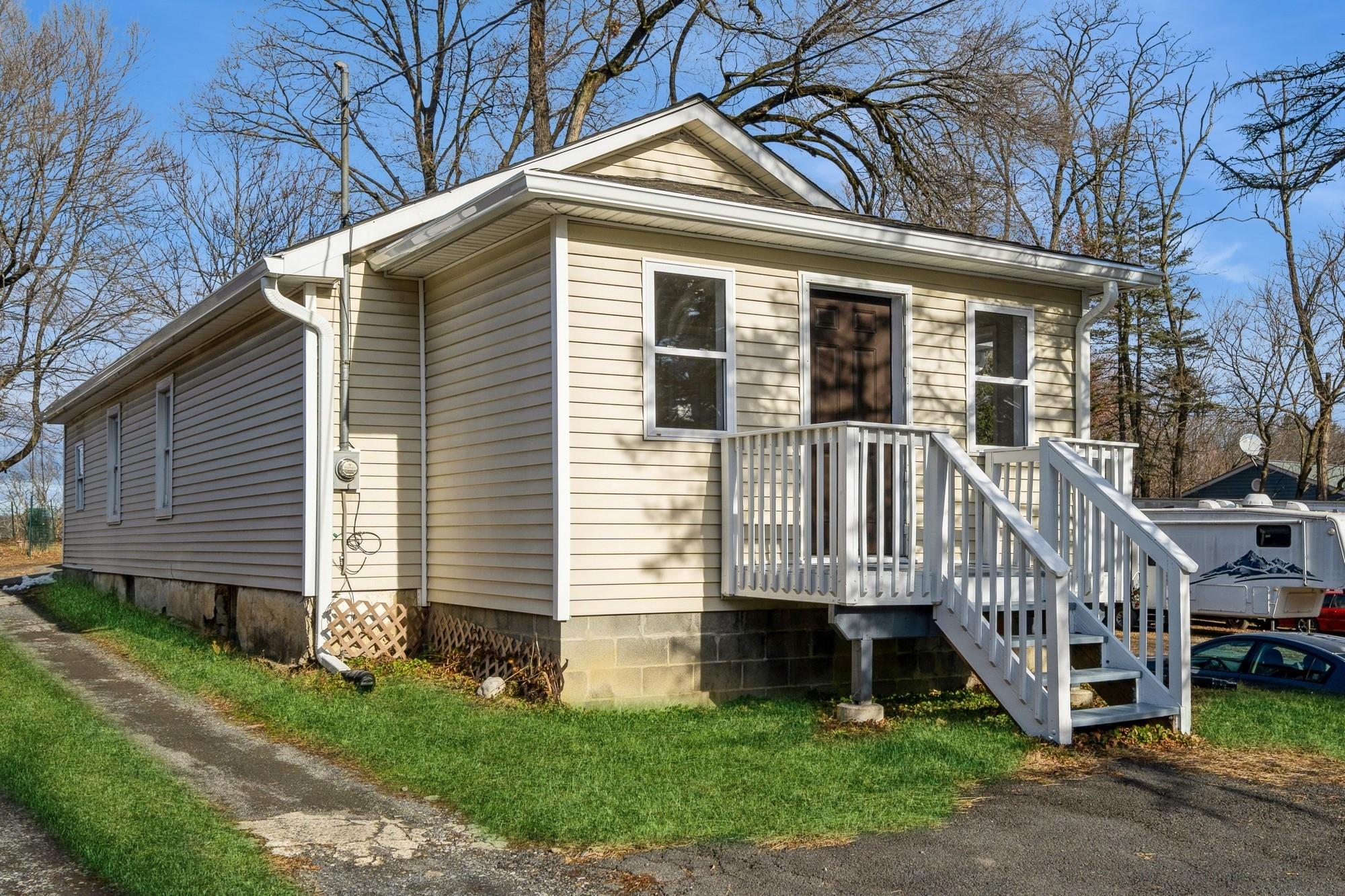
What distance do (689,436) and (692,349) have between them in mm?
688

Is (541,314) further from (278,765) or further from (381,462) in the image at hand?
(278,765)

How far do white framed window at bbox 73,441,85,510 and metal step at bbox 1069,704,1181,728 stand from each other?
17267 millimetres

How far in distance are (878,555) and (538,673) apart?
2.56 metres

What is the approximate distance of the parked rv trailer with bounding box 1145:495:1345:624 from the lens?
1758cm

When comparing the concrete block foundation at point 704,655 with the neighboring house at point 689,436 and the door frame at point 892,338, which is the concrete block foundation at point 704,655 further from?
the door frame at point 892,338

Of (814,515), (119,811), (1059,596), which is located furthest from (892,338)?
(119,811)

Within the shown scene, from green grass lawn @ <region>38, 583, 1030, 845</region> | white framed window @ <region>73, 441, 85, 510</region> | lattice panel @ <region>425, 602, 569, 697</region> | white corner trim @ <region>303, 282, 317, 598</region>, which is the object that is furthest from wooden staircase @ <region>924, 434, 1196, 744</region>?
white framed window @ <region>73, 441, 85, 510</region>

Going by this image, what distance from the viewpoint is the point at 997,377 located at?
10.7 metres

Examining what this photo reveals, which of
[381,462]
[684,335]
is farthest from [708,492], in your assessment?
[381,462]

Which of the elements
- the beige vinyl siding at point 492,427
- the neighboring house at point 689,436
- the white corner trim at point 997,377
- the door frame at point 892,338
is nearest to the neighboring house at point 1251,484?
the white corner trim at point 997,377

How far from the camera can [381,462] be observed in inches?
407

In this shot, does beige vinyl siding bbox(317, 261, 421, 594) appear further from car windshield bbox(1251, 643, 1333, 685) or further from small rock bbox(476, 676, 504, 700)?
car windshield bbox(1251, 643, 1333, 685)

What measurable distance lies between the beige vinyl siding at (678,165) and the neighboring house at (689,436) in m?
0.04

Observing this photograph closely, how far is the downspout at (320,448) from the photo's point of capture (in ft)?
32.7
